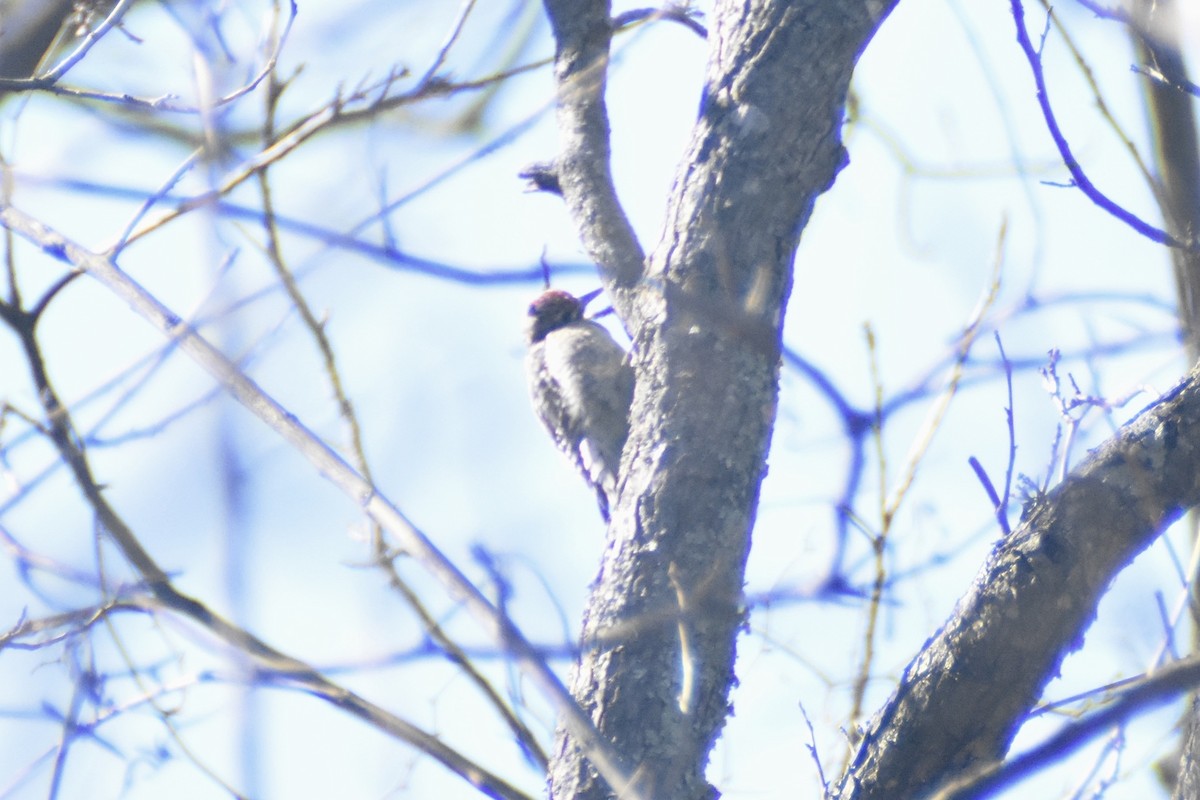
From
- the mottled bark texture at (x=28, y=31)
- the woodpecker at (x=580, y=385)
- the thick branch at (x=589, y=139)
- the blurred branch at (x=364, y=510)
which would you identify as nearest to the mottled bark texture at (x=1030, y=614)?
the blurred branch at (x=364, y=510)

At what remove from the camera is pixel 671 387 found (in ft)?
8.86

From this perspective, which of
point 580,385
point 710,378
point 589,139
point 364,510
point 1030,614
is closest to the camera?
point 364,510

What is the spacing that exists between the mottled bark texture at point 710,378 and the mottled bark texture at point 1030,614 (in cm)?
40

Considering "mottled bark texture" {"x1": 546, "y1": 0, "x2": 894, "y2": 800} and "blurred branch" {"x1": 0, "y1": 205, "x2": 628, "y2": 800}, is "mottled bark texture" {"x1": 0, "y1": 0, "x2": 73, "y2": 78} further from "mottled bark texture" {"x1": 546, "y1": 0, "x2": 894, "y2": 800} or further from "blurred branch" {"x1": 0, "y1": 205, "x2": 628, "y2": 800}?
"mottled bark texture" {"x1": 546, "y1": 0, "x2": 894, "y2": 800}

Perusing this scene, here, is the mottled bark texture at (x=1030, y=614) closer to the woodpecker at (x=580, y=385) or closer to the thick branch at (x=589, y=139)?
the thick branch at (x=589, y=139)

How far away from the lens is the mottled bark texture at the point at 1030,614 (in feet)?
7.64

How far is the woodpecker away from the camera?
13.5 feet

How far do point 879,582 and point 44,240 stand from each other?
2.19 m

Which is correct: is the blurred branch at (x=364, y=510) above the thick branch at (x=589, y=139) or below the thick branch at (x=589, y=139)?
below

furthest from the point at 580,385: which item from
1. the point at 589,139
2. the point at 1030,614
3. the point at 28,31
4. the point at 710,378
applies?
the point at 28,31

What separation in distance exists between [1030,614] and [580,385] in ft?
7.09

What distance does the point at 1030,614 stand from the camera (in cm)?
233

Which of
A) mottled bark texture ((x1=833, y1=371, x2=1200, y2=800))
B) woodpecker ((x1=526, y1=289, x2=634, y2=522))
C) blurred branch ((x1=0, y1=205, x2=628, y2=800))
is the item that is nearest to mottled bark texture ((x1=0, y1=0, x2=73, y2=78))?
blurred branch ((x1=0, y1=205, x2=628, y2=800))

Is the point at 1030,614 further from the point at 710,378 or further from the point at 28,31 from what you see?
the point at 28,31
